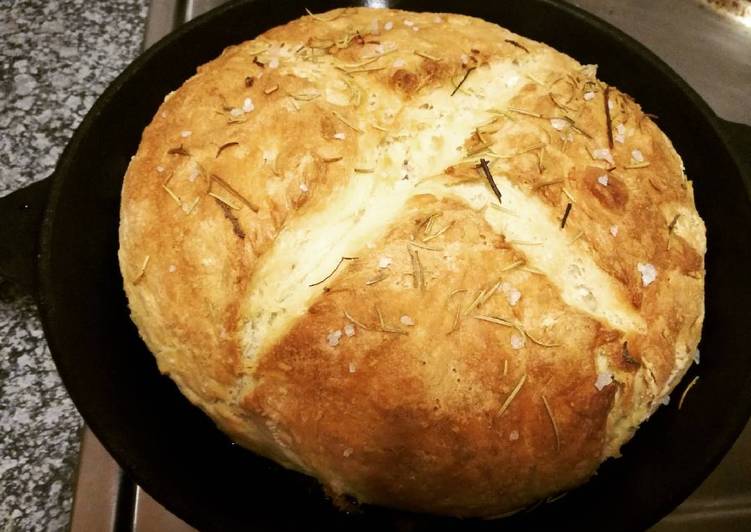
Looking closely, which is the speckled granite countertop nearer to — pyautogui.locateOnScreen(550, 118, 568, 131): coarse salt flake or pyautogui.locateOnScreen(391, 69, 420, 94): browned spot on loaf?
pyautogui.locateOnScreen(391, 69, 420, 94): browned spot on loaf

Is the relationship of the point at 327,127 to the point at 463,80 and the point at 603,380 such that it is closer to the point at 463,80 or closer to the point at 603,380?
the point at 463,80

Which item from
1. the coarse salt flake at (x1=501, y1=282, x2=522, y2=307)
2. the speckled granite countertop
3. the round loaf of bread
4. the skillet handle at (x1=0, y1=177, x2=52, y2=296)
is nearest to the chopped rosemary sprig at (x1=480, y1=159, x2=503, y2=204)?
the round loaf of bread

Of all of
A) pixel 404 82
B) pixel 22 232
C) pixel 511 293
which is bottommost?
pixel 22 232

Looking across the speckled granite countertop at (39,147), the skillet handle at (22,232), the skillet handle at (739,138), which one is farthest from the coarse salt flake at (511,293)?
the speckled granite countertop at (39,147)

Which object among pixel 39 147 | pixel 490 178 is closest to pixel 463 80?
pixel 490 178

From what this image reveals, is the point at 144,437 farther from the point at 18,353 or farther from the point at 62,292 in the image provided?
the point at 18,353

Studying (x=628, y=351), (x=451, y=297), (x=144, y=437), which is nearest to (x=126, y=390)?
(x=144, y=437)
